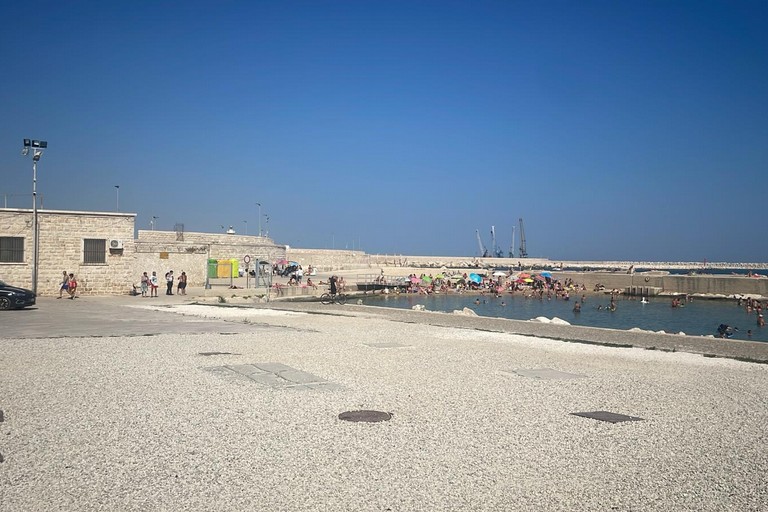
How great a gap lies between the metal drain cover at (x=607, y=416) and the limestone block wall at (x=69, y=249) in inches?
1119

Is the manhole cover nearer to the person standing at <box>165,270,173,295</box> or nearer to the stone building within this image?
the stone building

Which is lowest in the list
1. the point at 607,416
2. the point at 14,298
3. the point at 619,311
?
the point at 619,311

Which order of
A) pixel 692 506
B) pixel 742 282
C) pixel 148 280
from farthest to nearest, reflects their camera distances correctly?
pixel 742 282 → pixel 148 280 → pixel 692 506

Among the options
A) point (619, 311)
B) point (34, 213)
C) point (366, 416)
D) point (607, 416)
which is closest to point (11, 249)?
point (34, 213)

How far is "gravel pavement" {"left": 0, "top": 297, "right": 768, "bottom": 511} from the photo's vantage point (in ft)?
16.3

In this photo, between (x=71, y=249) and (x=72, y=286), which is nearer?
(x=72, y=286)

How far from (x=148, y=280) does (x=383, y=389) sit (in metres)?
27.2

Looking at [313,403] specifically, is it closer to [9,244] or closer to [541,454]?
[541,454]

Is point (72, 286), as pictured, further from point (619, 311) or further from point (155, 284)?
point (619, 311)

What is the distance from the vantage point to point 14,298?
924 inches

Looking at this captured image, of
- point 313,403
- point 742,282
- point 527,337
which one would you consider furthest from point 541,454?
point 742,282

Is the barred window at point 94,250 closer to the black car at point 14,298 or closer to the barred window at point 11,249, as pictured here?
the barred window at point 11,249

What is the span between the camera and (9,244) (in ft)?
96.8

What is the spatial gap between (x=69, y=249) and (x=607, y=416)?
95.6ft
